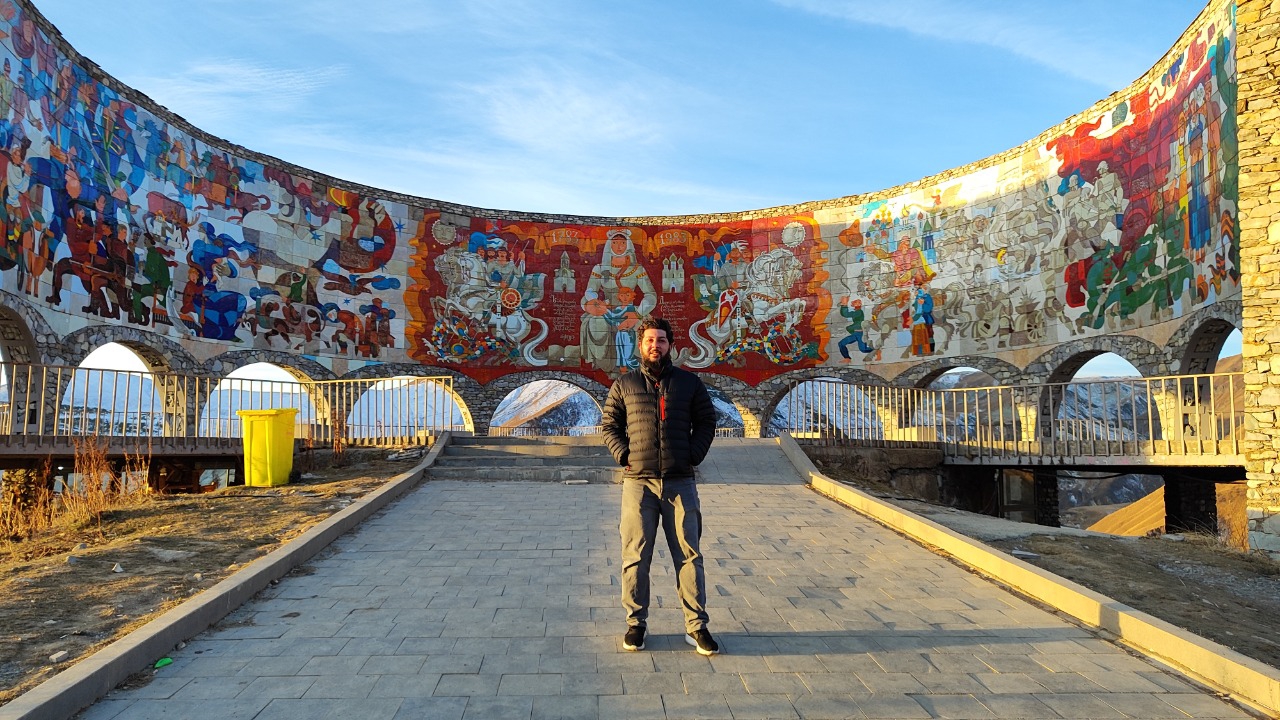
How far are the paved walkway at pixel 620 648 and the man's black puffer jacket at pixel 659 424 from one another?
103cm

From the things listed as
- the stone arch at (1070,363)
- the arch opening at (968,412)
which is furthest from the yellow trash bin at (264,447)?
the stone arch at (1070,363)

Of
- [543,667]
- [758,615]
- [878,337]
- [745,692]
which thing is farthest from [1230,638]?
[878,337]

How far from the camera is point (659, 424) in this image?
4.35m

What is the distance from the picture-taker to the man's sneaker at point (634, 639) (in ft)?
13.4

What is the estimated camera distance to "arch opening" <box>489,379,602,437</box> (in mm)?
42969

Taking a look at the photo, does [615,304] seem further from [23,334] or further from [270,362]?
[23,334]

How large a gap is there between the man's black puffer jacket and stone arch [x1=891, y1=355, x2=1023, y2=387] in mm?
19783

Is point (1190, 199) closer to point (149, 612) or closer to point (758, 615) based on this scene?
point (758, 615)

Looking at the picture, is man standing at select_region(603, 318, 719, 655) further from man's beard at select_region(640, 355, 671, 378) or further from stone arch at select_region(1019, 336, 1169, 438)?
stone arch at select_region(1019, 336, 1169, 438)

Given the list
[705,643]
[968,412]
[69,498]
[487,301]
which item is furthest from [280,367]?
[968,412]

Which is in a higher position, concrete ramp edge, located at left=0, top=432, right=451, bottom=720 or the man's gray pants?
the man's gray pants

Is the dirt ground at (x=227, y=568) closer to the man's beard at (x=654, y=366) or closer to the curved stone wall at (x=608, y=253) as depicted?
the man's beard at (x=654, y=366)

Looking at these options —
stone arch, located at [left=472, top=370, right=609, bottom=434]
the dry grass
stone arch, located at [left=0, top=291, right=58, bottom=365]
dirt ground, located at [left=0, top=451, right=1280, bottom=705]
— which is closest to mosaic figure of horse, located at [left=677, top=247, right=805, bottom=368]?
stone arch, located at [left=472, top=370, right=609, bottom=434]

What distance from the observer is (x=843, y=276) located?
25031 millimetres
